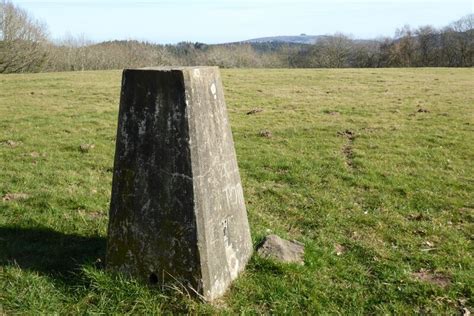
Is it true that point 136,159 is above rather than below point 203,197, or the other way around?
above

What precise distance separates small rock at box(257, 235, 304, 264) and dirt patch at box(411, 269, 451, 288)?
4.81 ft

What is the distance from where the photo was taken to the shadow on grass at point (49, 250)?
5.40 meters

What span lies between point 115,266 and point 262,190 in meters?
4.47

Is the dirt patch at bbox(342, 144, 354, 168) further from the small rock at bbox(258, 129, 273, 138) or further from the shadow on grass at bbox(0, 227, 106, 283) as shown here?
the shadow on grass at bbox(0, 227, 106, 283)

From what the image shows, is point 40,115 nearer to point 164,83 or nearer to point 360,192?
point 360,192

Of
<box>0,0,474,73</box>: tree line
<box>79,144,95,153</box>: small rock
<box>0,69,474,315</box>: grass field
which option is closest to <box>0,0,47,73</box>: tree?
<box>0,0,474,73</box>: tree line

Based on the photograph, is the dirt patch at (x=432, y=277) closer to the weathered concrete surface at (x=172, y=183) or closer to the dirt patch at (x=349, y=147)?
the weathered concrete surface at (x=172, y=183)

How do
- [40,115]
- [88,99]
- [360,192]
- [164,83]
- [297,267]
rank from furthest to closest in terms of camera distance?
[88,99]
[40,115]
[360,192]
[297,267]
[164,83]

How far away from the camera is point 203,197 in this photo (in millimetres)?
4633

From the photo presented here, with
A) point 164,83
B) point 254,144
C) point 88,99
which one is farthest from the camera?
point 88,99

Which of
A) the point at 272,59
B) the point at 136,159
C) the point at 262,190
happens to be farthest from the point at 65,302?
the point at 272,59

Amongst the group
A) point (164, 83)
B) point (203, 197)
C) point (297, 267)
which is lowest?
point (297, 267)

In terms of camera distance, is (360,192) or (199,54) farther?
(199,54)

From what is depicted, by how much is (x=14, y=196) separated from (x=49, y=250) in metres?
2.78
